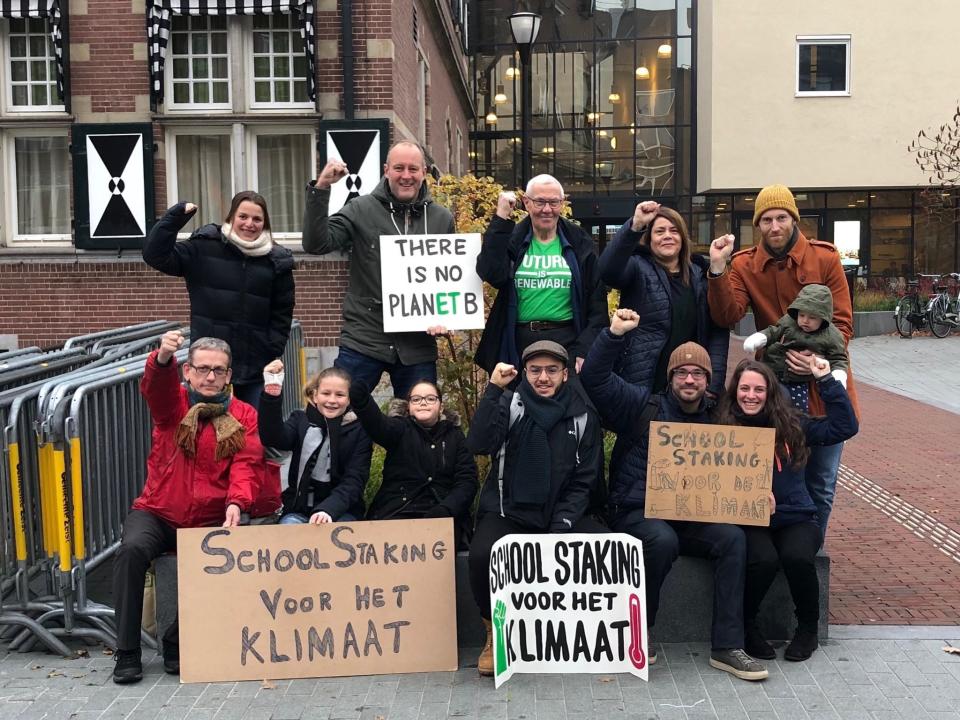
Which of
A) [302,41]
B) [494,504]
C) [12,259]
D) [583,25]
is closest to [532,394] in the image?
[494,504]

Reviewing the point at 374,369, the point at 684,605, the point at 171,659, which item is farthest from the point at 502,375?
the point at 171,659

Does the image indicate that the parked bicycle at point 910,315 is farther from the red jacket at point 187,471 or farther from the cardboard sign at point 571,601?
the red jacket at point 187,471

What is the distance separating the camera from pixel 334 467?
548 centimetres

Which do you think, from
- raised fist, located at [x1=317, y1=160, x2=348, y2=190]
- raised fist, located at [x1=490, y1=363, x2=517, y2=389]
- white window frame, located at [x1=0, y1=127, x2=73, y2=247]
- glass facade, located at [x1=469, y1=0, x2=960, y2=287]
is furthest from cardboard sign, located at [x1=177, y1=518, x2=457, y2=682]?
glass facade, located at [x1=469, y1=0, x2=960, y2=287]

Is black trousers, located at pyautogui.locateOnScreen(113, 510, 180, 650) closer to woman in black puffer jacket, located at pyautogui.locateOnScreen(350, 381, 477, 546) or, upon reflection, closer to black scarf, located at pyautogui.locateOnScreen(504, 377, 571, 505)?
woman in black puffer jacket, located at pyautogui.locateOnScreen(350, 381, 477, 546)

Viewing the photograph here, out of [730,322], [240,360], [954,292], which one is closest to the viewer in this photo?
[730,322]

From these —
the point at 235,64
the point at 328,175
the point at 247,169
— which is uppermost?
the point at 235,64

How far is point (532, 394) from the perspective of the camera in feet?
17.2

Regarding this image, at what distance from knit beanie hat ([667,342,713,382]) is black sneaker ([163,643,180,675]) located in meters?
2.73

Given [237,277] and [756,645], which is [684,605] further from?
[237,277]

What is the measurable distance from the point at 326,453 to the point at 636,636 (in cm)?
174

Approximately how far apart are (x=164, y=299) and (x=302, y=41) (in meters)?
3.89

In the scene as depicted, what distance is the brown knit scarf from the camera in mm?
5199

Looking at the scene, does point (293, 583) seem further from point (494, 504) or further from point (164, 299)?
point (164, 299)
